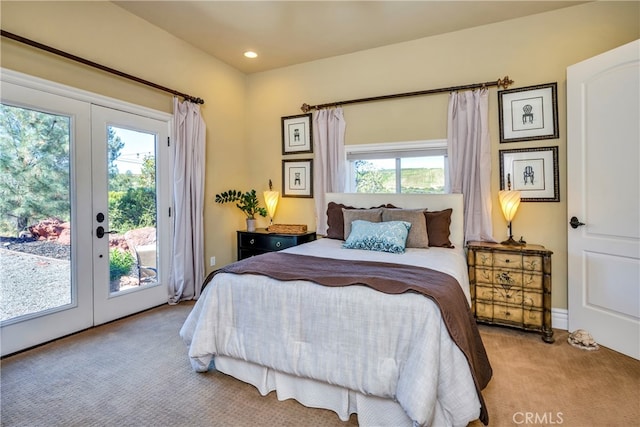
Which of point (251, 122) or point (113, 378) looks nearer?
point (113, 378)

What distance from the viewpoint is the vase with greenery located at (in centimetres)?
438

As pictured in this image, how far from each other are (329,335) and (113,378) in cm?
159

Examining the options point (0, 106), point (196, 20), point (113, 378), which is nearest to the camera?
point (113, 378)

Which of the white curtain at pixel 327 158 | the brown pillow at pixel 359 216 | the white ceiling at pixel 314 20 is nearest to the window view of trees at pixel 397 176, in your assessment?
the white curtain at pixel 327 158

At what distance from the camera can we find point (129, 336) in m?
2.86

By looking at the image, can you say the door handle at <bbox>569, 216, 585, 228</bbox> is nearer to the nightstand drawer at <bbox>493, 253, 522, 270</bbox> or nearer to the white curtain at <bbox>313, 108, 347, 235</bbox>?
the nightstand drawer at <bbox>493, 253, 522, 270</bbox>

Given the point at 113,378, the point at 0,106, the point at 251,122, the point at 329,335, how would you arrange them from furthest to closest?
the point at 251,122 → the point at 0,106 → the point at 113,378 → the point at 329,335

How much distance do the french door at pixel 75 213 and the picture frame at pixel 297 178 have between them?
5.03 feet

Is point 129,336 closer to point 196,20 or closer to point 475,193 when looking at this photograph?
point 196,20

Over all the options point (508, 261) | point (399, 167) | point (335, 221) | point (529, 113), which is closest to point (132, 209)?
point (335, 221)

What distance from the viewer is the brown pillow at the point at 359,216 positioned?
3.32 meters

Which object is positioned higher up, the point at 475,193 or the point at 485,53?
the point at 485,53

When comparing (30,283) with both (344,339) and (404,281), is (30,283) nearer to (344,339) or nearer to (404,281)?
(344,339)

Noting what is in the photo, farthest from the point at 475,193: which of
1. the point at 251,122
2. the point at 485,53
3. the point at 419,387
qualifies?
the point at 251,122
